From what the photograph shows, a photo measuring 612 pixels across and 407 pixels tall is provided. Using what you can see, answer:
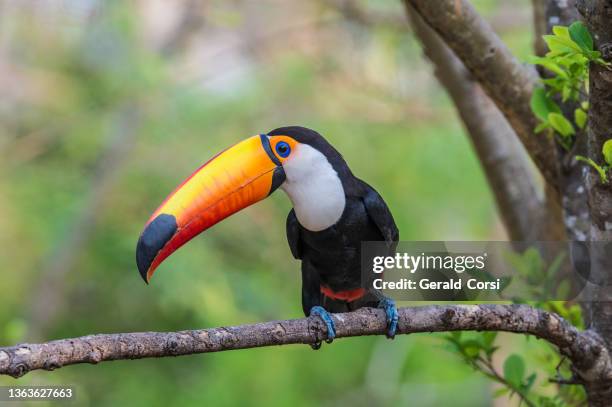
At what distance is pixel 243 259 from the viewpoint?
26.2 feet

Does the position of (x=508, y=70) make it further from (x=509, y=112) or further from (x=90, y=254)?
(x=90, y=254)

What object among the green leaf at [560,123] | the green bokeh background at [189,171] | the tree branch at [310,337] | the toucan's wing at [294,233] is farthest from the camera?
the green bokeh background at [189,171]

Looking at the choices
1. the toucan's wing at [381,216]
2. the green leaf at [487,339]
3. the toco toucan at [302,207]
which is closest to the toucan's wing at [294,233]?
the toco toucan at [302,207]

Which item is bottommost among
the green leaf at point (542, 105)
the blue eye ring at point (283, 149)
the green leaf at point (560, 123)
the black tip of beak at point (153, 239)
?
the black tip of beak at point (153, 239)

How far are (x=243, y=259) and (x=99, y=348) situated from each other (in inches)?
234

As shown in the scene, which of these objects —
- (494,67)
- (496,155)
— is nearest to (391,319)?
(494,67)

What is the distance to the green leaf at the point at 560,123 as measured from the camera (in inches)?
109

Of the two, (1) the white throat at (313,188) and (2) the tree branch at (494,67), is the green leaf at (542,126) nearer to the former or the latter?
(2) the tree branch at (494,67)

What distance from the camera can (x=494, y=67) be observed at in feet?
10.1

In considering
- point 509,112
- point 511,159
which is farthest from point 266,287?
point 509,112

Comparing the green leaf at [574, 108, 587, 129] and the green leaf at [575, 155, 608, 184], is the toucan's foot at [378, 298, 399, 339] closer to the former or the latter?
the green leaf at [575, 155, 608, 184]

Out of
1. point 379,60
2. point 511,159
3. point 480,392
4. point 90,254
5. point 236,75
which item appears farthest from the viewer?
point 480,392

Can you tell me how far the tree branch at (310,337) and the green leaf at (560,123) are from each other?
2.03 ft

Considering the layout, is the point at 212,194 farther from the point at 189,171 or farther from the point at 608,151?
the point at 189,171
